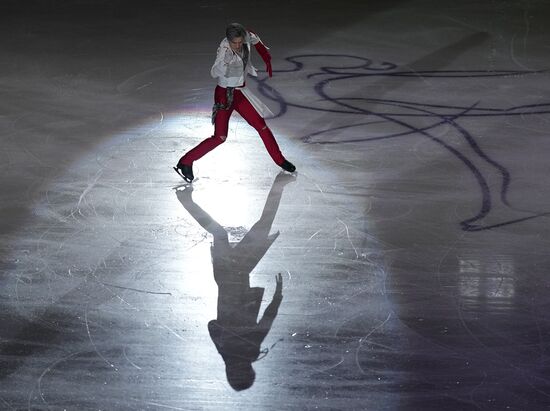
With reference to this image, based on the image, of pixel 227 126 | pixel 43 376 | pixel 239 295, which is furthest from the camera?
pixel 227 126

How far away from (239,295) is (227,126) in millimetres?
2352

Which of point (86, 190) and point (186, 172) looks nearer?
point (86, 190)

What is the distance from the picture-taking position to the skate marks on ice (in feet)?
29.8

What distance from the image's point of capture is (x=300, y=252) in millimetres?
7680

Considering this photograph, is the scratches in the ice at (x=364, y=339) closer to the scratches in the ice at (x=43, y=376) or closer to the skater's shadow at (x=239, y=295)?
the skater's shadow at (x=239, y=295)

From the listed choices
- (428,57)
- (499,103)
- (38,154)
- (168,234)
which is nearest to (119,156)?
(38,154)

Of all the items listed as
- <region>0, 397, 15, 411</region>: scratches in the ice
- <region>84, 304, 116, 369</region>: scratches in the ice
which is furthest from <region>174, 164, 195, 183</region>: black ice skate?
<region>0, 397, 15, 411</region>: scratches in the ice

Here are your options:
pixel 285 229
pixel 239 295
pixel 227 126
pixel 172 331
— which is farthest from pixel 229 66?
pixel 172 331

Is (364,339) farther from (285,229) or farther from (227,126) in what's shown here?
(227,126)

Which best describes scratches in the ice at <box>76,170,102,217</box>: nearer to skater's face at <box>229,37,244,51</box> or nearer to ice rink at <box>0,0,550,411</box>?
ice rink at <box>0,0,550,411</box>

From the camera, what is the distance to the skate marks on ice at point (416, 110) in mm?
9070

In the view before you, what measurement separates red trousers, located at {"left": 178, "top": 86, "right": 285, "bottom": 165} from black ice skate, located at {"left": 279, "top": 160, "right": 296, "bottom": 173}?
3 cm

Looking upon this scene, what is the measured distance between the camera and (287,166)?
30.3 feet

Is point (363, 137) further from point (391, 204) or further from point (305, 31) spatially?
point (305, 31)
